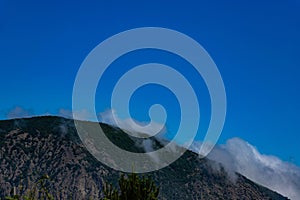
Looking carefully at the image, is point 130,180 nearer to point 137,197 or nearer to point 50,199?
point 137,197

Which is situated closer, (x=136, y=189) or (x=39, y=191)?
(x=39, y=191)

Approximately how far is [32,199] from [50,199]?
1.59ft

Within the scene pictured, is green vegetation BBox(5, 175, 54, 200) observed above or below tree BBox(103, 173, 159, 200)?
below

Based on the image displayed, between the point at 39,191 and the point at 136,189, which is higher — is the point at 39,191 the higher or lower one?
the lower one

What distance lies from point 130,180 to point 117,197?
27.0 inches

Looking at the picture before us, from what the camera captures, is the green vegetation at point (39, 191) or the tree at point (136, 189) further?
the tree at point (136, 189)

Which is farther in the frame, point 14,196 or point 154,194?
point 154,194

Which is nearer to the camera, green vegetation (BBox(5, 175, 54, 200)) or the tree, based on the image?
green vegetation (BBox(5, 175, 54, 200))

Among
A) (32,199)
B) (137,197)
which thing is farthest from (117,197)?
(32,199)

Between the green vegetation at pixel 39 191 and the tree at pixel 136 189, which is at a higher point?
the tree at pixel 136 189

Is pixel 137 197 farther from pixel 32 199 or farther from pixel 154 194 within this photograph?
pixel 32 199

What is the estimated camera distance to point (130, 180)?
1477 centimetres

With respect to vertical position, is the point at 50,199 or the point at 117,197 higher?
the point at 117,197

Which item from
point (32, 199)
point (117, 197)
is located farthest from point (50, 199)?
point (117, 197)
